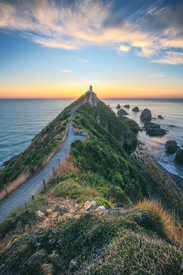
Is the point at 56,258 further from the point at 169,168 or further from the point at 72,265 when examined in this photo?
the point at 169,168

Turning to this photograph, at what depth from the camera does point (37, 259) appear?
320 cm

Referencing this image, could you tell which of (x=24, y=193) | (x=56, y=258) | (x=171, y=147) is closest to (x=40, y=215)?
(x=56, y=258)

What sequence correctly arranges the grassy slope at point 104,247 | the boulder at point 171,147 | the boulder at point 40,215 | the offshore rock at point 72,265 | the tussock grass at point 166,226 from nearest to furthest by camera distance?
1. the grassy slope at point 104,247
2. the offshore rock at point 72,265
3. the tussock grass at point 166,226
4. the boulder at point 40,215
5. the boulder at point 171,147

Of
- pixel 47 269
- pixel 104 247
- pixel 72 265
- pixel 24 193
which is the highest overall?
pixel 104 247

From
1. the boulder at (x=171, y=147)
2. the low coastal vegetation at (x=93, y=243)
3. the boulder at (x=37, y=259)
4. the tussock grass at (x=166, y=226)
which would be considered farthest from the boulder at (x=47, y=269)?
the boulder at (x=171, y=147)

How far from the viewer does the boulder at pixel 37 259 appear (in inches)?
122

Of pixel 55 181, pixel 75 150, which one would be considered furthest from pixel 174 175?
pixel 55 181

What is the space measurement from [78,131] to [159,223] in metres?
18.6

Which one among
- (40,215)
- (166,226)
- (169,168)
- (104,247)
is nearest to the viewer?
(104,247)

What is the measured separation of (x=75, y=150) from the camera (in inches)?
544

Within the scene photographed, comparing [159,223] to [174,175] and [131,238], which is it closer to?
[131,238]

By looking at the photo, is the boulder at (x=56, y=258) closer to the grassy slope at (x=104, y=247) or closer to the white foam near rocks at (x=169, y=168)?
the grassy slope at (x=104, y=247)

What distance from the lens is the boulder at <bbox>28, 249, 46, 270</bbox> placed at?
310 centimetres

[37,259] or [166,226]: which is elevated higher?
[166,226]
